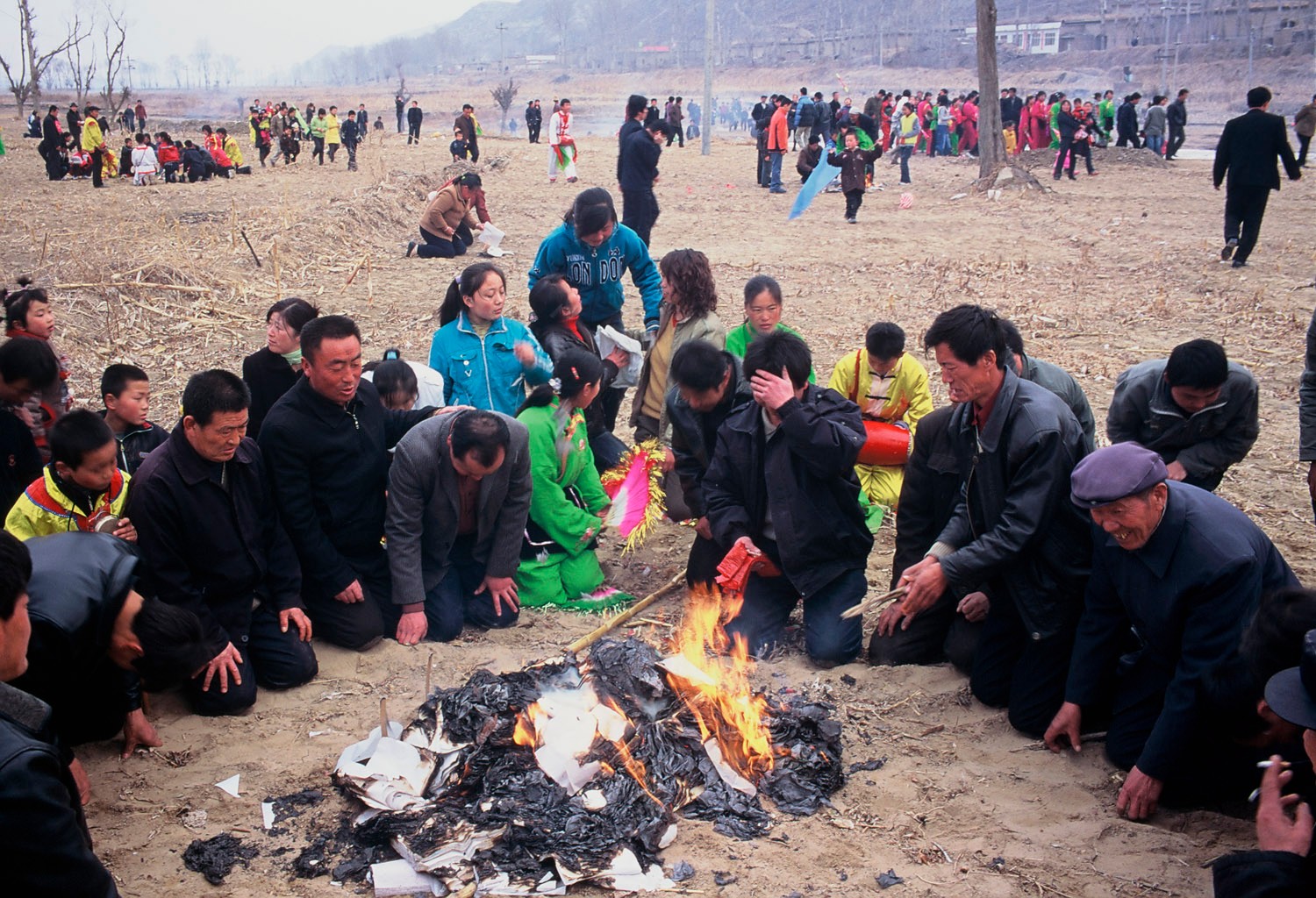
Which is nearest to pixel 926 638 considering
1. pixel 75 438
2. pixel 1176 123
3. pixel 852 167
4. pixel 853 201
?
pixel 75 438

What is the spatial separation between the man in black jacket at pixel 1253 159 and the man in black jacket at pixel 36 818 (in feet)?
42.1

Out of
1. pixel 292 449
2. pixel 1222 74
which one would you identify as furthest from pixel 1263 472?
pixel 1222 74

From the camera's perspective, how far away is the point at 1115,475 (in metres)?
3.51

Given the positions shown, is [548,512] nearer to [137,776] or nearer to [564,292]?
[564,292]

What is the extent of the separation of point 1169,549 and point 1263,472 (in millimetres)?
4020

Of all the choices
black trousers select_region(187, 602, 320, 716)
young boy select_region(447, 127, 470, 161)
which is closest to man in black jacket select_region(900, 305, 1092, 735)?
black trousers select_region(187, 602, 320, 716)

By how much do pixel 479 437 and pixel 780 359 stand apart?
149 centimetres

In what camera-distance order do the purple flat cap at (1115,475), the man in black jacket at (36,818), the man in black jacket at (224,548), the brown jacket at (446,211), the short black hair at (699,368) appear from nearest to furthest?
the man in black jacket at (36,818) < the purple flat cap at (1115,475) < the man in black jacket at (224,548) < the short black hair at (699,368) < the brown jacket at (446,211)

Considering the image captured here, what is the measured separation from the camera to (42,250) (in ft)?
40.5

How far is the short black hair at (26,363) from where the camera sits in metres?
4.90

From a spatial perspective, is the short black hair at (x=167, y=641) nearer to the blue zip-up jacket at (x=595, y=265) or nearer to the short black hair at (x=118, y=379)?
the short black hair at (x=118, y=379)

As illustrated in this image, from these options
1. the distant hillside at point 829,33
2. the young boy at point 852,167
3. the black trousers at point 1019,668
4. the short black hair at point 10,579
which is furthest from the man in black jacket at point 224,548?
the distant hillside at point 829,33

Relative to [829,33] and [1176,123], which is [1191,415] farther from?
[829,33]

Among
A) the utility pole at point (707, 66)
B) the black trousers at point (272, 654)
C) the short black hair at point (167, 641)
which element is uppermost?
Result: the utility pole at point (707, 66)
